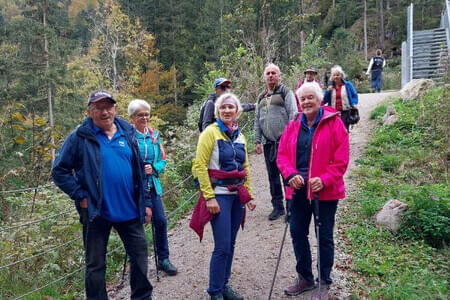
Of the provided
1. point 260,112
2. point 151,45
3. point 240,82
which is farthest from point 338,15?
point 260,112

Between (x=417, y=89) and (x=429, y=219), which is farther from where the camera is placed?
(x=417, y=89)

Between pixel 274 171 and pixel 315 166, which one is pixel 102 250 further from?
pixel 274 171

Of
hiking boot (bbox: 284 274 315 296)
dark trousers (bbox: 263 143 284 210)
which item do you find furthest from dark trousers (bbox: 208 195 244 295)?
dark trousers (bbox: 263 143 284 210)

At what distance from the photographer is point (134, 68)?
2652 cm

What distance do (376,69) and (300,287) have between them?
15.6m

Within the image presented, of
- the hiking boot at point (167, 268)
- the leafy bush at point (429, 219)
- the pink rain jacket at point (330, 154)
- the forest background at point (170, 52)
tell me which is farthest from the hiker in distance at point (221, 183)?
the leafy bush at point (429, 219)

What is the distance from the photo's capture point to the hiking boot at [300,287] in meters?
3.57

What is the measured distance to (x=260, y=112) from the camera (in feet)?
16.5

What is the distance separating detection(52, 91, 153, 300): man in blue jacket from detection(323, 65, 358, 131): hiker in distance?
4.47m

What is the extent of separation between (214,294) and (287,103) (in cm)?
261

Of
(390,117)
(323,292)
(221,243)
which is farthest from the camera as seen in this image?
(390,117)

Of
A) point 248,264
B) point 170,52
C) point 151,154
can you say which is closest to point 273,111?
point 151,154

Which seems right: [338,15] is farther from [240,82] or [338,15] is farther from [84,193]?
[84,193]

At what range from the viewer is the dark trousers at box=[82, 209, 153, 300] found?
2971 millimetres
